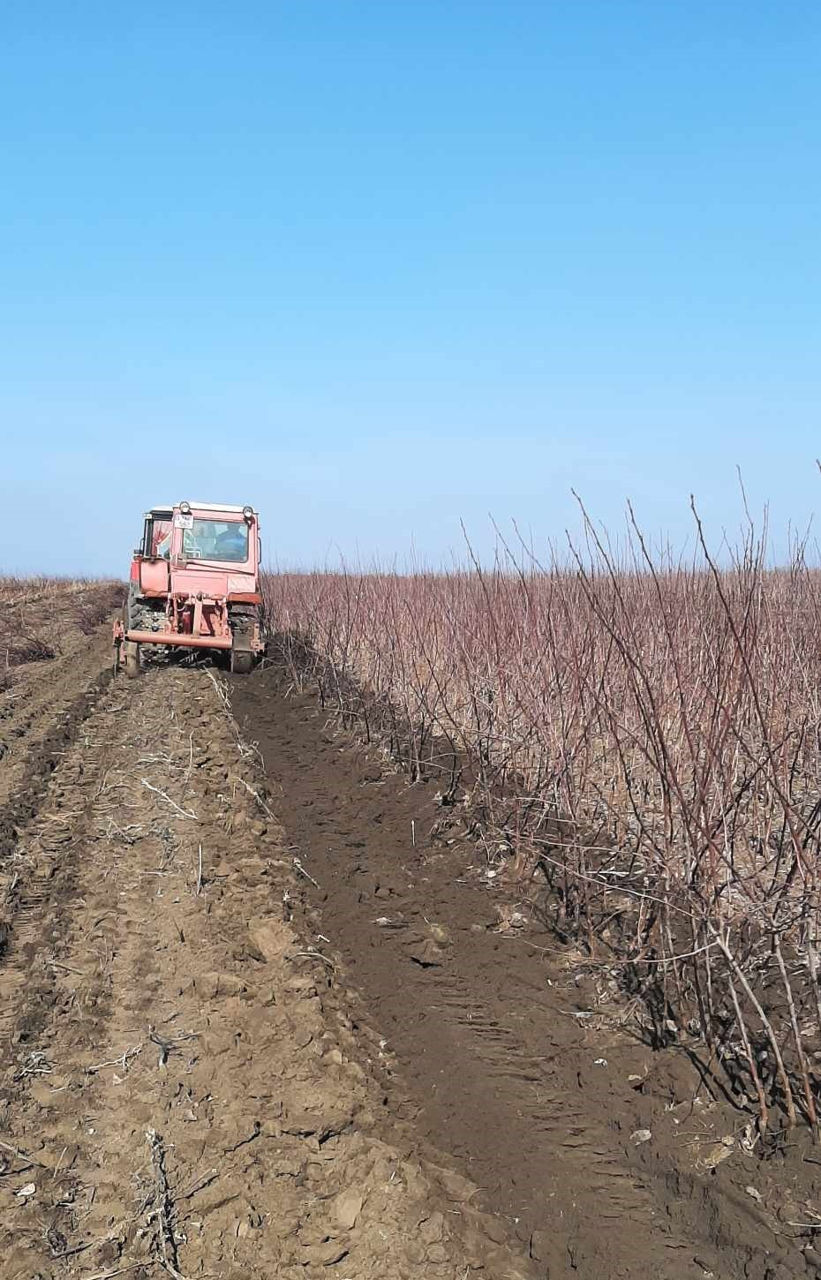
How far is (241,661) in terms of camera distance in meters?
12.4

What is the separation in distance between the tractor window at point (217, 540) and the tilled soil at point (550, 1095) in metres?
7.89

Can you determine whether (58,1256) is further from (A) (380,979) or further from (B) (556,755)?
(B) (556,755)

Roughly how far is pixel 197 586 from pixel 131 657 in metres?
1.24

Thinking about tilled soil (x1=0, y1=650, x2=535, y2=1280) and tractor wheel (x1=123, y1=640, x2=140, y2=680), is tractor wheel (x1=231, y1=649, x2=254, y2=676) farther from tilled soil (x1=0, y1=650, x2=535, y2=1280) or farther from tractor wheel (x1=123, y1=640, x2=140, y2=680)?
tilled soil (x1=0, y1=650, x2=535, y2=1280)

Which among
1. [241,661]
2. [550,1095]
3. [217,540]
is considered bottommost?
[550,1095]

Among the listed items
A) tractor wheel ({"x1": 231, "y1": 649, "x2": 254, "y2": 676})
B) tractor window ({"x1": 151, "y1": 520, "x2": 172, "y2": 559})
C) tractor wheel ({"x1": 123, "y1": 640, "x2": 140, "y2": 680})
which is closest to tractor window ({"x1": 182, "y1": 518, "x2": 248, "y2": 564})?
tractor window ({"x1": 151, "y1": 520, "x2": 172, "y2": 559})

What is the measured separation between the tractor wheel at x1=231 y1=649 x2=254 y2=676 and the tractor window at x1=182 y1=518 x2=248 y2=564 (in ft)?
4.29

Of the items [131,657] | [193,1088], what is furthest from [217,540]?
[193,1088]

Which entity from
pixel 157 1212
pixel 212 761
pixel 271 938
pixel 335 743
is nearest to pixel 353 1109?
pixel 157 1212

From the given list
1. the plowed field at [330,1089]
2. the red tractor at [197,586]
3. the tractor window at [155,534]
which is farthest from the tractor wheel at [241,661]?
the plowed field at [330,1089]

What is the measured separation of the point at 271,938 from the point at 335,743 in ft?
14.9

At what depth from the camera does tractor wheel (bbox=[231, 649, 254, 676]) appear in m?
12.4

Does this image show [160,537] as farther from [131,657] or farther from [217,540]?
[131,657]

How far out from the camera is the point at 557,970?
4.14 metres
